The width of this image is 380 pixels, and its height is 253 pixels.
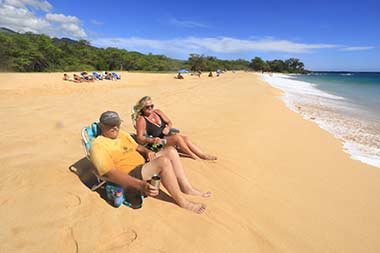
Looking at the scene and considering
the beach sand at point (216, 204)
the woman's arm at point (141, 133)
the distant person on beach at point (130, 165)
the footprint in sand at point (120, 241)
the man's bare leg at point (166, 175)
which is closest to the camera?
the footprint in sand at point (120, 241)

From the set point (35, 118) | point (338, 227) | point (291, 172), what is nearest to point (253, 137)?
point (291, 172)

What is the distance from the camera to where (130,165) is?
2594 millimetres

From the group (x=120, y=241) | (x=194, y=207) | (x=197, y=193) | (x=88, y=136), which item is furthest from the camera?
(x=88, y=136)

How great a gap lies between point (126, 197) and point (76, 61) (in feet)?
120

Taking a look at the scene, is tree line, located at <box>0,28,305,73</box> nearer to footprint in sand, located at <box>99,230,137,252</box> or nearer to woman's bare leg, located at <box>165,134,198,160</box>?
woman's bare leg, located at <box>165,134,198,160</box>

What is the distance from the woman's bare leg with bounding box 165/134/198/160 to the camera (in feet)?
12.4

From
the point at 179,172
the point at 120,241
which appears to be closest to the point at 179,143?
the point at 179,172

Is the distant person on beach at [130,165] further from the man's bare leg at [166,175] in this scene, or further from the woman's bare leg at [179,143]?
the woman's bare leg at [179,143]

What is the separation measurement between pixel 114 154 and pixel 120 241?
3.01ft

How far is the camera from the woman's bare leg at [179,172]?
107 inches

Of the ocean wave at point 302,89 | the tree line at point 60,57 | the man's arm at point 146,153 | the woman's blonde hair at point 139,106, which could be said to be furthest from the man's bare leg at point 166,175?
the tree line at point 60,57

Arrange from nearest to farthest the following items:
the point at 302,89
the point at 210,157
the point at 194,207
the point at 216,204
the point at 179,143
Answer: the point at 194,207
the point at 216,204
the point at 179,143
the point at 210,157
the point at 302,89

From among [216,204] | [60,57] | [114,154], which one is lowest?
[216,204]

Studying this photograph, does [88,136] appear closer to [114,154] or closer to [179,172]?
[114,154]
